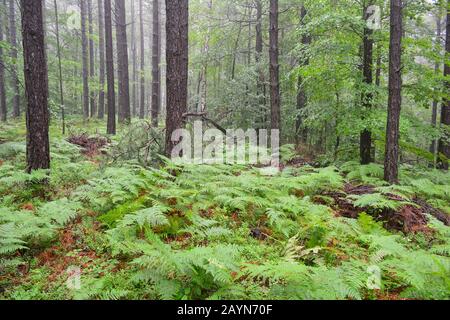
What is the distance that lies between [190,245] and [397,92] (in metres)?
5.52

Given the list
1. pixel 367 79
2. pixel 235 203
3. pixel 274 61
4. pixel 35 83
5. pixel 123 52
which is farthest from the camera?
pixel 123 52

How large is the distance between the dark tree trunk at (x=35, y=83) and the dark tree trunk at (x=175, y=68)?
2491 millimetres

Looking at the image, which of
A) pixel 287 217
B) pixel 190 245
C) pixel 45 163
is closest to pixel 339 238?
pixel 287 217

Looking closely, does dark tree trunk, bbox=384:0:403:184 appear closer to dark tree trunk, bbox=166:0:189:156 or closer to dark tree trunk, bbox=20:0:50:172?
dark tree trunk, bbox=166:0:189:156

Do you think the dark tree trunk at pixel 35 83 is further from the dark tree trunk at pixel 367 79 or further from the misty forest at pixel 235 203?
the dark tree trunk at pixel 367 79

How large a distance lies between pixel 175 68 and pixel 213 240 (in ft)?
13.0

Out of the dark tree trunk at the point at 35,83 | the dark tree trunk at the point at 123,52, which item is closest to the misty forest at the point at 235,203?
the dark tree trunk at the point at 35,83

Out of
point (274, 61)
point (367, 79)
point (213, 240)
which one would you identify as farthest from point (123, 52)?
point (213, 240)

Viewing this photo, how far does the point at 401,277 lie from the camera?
3738mm

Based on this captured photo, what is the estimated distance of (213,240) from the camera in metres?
4.60

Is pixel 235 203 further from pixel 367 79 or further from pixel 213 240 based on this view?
pixel 367 79

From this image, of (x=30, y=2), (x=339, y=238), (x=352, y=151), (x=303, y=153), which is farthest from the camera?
(x=303, y=153)
